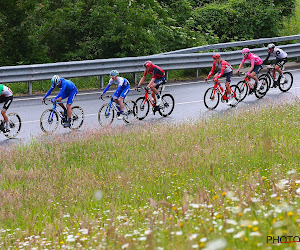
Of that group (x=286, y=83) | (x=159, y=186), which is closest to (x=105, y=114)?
(x=159, y=186)

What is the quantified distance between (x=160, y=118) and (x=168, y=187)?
24.5ft

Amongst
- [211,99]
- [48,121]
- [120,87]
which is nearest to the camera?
[48,121]

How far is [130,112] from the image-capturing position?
14.6 m

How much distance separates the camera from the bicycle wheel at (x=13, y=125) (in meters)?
13.2

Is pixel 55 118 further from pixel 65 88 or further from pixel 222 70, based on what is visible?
pixel 222 70

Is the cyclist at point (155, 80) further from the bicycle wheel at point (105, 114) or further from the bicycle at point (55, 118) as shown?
the bicycle at point (55, 118)

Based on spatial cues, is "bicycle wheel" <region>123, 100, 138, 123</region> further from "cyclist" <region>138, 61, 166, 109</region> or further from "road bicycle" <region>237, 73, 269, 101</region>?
"road bicycle" <region>237, 73, 269, 101</region>

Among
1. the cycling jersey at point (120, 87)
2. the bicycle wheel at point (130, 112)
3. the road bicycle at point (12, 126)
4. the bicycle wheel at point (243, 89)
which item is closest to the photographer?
the road bicycle at point (12, 126)

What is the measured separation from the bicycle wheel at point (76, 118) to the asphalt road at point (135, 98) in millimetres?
164

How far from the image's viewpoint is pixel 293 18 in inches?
1211

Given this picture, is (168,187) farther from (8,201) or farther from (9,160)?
(9,160)

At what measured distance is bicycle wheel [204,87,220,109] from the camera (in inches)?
624

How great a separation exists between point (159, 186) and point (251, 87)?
984cm

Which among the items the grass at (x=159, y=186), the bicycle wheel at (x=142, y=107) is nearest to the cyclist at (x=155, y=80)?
the bicycle wheel at (x=142, y=107)
